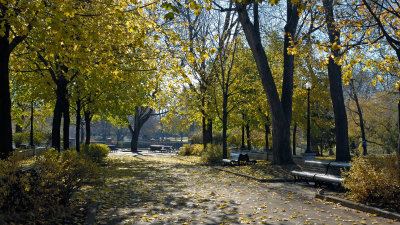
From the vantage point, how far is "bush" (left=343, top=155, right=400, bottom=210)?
7.87 m

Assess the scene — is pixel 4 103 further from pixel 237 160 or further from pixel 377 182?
pixel 237 160

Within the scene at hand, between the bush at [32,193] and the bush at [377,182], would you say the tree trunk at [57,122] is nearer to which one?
the bush at [32,193]

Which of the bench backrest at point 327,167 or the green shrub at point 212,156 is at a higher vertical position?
the bench backrest at point 327,167

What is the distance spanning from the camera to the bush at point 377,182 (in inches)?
310

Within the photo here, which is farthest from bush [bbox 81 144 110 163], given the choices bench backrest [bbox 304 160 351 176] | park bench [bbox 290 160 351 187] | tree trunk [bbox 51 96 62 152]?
bench backrest [bbox 304 160 351 176]

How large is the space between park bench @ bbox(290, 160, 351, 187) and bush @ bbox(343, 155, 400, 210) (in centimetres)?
145

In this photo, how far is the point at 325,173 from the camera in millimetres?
12336

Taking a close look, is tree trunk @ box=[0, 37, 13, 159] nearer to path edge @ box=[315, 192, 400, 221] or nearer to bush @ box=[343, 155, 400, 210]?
path edge @ box=[315, 192, 400, 221]

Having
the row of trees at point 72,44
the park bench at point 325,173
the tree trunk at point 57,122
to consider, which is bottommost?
the park bench at point 325,173

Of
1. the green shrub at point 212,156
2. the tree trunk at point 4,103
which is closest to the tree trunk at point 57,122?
the tree trunk at point 4,103

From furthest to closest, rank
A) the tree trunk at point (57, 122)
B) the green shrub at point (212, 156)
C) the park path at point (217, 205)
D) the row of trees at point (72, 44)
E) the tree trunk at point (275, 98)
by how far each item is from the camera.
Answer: the green shrub at point (212, 156) < the tree trunk at point (275, 98) < the tree trunk at point (57, 122) < the row of trees at point (72, 44) < the park path at point (217, 205)

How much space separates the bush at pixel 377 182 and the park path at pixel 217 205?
0.58 meters

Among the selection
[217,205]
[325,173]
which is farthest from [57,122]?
[325,173]

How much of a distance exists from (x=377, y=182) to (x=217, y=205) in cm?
357
